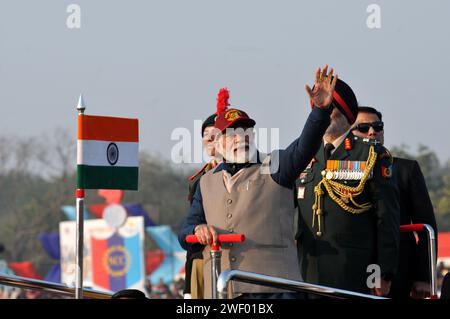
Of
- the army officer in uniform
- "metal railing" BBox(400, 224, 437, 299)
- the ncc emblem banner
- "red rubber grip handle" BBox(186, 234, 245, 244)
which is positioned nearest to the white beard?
"red rubber grip handle" BBox(186, 234, 245, 244)

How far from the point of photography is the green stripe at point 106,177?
7754mm

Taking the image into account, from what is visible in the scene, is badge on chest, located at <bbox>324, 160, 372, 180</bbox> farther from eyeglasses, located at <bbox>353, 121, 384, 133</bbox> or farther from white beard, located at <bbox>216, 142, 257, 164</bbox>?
eyeglasses, located at <bbox>353, 121, 384, 133</bbox>

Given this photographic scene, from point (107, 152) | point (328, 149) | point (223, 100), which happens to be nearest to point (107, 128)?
point (107, 152)

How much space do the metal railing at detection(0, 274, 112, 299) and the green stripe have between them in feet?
1.93

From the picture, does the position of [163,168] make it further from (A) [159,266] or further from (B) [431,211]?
(B) [431,211]

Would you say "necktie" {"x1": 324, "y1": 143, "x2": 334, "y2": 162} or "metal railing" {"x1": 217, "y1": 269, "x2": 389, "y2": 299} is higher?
"necktie" {"x1": 324, "y1": 143, "x2": 334, "y2": 162}

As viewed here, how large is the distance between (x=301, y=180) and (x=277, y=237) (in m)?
1.10

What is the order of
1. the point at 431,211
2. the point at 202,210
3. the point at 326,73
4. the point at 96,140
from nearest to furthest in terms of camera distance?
the point at 326,73 < the point at 202,210 < the point at 96,140 < the point at 431,211

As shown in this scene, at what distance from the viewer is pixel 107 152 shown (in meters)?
7.91

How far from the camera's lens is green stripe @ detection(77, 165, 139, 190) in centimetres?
775

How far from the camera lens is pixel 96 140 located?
780 cm

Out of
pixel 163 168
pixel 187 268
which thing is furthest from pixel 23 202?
pixel 187 268

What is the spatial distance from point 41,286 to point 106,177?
811 millimetres

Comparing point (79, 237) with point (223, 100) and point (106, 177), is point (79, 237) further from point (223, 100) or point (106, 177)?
point (223, 100)
